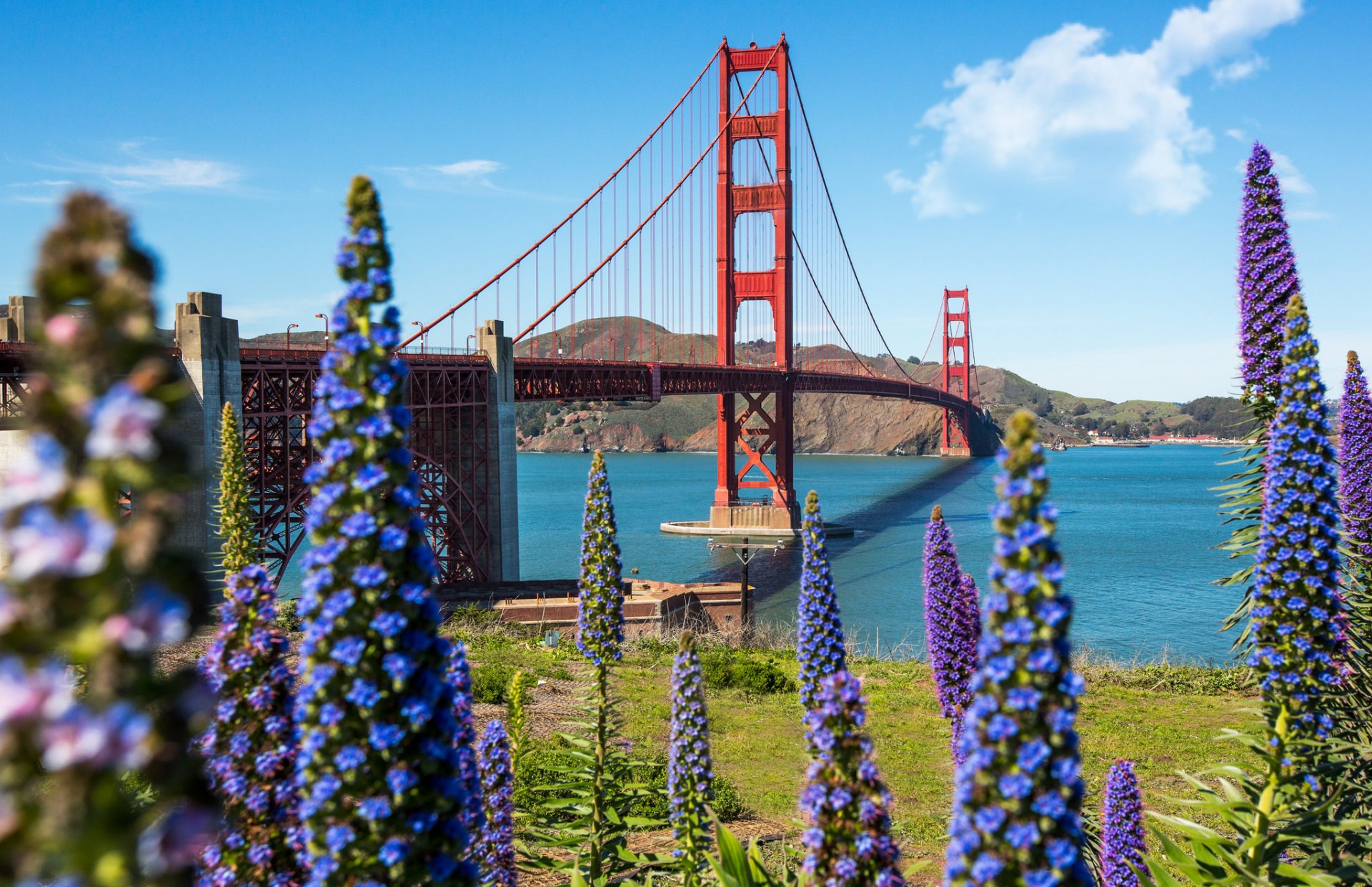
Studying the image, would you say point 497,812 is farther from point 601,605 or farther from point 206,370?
point 206,370

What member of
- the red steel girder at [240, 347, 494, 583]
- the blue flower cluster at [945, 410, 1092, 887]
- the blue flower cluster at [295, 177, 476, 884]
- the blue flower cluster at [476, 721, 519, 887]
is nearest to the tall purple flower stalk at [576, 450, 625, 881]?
the blue flower cluster at [476, 721, 519, 887]

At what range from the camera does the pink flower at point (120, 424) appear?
112cm

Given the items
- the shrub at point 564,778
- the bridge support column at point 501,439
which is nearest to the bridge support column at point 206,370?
the shrub at point 564,778

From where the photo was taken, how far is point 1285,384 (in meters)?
3.68

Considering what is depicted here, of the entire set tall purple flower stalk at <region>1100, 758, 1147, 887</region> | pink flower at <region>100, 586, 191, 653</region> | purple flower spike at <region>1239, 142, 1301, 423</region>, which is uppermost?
purple flower spike at <region>1239, 142, 1301, 423</region>

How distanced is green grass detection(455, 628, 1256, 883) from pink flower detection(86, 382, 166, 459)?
367 inches

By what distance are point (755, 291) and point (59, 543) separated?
58640 millimetres

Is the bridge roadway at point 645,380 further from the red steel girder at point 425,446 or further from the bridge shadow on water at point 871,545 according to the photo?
the bridge shadow on water at point 871,545

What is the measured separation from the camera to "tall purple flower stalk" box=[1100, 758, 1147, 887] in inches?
168

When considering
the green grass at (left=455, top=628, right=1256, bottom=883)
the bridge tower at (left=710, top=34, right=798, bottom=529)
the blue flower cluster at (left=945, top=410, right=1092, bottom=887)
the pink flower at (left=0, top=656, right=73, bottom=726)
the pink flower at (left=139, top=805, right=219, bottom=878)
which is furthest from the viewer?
the bridge tower at (left=710, top=34, right=798, bottom=529)

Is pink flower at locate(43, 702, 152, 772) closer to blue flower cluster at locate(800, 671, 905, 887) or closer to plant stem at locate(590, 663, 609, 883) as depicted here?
blue flower cluster at locate(800, 671, 905, 887)

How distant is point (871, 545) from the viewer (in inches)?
2082

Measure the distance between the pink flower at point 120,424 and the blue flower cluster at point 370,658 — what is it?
1.20 m

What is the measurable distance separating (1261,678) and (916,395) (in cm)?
7629
